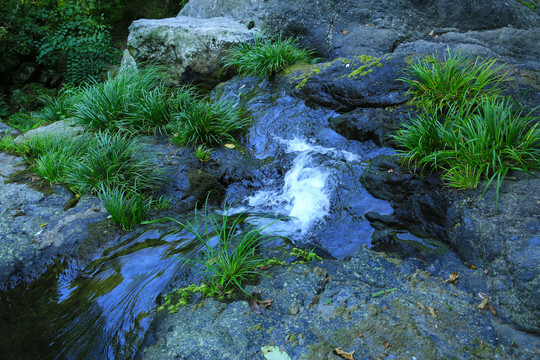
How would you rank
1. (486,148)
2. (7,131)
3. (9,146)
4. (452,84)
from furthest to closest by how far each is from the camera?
(7,131)
(9,146)
(452,84)
(486,148)

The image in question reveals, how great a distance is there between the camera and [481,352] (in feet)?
7.13

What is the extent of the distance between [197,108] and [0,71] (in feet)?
26.2

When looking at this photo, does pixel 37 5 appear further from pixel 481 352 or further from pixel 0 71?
pixel 481 352

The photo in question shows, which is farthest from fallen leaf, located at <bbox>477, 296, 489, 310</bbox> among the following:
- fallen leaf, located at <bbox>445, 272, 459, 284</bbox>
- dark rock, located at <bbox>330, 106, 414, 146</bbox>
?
dark rock, located at <bbox>330, 106, 414, 146</bbox>

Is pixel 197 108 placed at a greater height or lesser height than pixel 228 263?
greater

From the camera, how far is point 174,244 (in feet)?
11.8

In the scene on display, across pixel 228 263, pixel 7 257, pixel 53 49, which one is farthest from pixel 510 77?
pixel 53 49

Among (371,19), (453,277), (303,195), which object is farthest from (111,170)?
(371,19)

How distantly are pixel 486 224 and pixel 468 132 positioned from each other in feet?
3.20

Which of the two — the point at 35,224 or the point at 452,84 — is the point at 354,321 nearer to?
the point at 452,84

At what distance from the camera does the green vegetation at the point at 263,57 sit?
6.19 m

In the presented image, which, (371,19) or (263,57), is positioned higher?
(371,19)

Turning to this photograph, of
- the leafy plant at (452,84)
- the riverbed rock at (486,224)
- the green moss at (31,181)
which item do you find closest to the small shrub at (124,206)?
the green moss at (31,181)

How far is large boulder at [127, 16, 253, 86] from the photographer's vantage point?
22.2 feet
